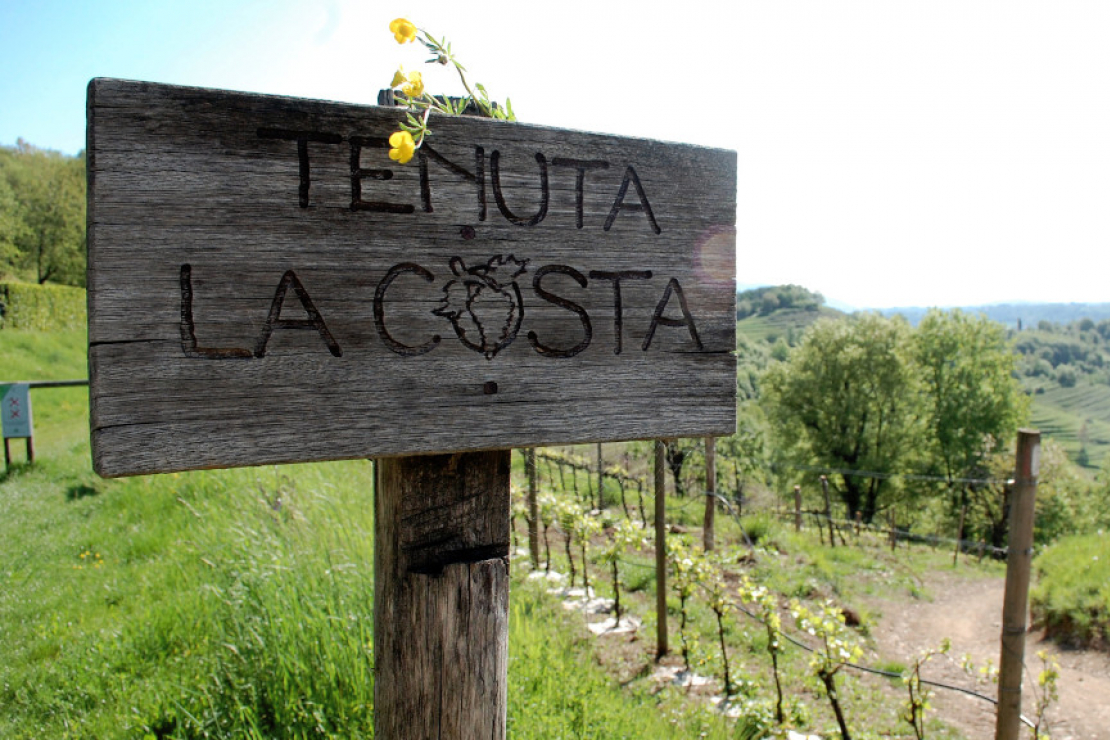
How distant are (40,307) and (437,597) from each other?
31553 millimetres

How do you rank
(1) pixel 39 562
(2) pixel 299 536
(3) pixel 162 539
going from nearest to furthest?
(2) pixel 299 536 < (3) pixel 162 539 < (1) pixel 39 562

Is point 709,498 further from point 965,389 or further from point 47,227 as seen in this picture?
point 47,227

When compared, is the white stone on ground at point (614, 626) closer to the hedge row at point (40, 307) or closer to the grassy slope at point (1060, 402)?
the hedge row at point (40, 307)

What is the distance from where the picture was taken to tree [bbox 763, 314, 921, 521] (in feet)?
94.3

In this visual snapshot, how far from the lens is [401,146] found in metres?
0.96

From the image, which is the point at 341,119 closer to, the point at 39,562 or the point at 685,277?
the point at 685,277

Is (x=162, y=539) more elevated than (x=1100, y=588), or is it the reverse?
(x=162, y=539)

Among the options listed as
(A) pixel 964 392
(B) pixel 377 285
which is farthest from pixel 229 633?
(A) pixel 964 392

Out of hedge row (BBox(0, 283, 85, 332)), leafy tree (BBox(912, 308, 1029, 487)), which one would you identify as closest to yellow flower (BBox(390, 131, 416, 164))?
hedge row (BBox(0, 283, 85, 332))

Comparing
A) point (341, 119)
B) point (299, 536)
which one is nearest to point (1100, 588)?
point (299, 536)

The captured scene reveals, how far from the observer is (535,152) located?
1.08 metres

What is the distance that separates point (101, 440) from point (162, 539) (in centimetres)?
476

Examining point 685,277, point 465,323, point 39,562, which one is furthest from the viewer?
point 39,562

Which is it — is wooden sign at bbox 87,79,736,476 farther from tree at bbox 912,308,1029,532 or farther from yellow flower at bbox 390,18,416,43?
tree at bbox 912,308,1029,532
